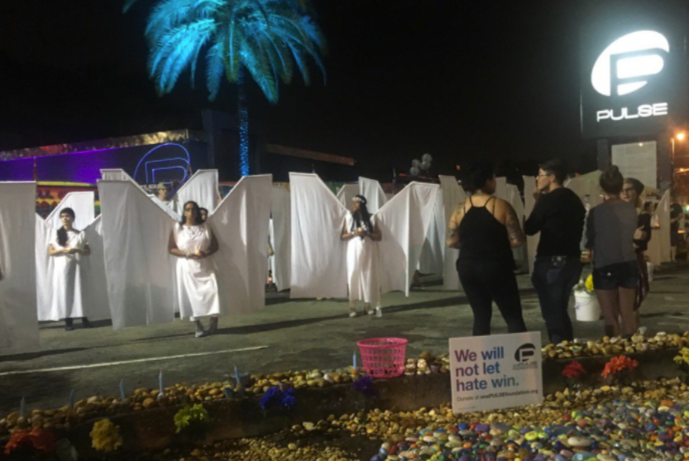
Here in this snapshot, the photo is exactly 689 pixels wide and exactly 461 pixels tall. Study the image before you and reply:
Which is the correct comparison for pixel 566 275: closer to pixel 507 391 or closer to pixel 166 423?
pixel 507 391

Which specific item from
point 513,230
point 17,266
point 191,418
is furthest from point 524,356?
point 17,266

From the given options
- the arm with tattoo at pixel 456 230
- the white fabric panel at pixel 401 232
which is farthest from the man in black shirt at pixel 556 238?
the white fabric panel at pixel 401 232

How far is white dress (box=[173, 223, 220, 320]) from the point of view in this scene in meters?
7.26

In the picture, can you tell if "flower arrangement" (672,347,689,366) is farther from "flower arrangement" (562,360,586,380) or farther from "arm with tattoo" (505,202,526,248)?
"arm with tattoo" (505,202,526,248)

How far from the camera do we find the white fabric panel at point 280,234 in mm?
10812

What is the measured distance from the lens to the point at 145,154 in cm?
2505

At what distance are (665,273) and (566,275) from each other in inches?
421

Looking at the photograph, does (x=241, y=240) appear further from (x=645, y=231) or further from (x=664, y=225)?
(x=664, y=225)

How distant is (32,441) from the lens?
333cm

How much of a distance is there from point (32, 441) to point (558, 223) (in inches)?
153

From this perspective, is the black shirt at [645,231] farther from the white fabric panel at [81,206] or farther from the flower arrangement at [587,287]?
the white fabric panel at [81,206]

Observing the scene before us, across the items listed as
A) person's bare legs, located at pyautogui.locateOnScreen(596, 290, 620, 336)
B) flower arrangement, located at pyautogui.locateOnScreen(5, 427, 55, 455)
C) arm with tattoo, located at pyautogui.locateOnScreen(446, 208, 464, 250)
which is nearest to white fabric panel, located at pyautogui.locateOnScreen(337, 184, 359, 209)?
person's bare legs, located at pyautogui.locateOnScreen(596, 290, 620, 336)

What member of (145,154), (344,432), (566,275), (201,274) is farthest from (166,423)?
(145,154)

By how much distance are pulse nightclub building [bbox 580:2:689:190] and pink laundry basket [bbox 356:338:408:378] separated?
14.2 meters
